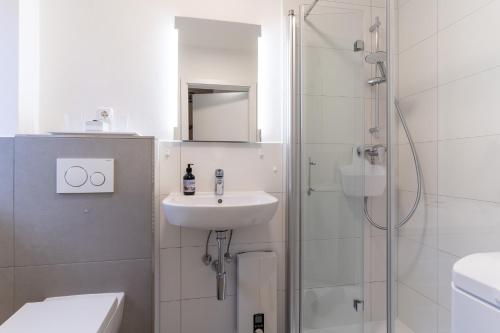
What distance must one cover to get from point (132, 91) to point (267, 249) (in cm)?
124

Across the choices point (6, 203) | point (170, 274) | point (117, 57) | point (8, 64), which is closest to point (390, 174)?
point (170, 274)

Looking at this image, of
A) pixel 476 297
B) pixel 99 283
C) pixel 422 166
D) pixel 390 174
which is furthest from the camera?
pixel 422 166

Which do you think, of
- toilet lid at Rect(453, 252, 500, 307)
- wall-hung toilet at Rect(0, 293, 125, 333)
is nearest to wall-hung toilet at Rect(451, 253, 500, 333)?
toilet lid at Rect(453, 252, 500, 307)

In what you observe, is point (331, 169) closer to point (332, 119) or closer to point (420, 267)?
point (332, 119)

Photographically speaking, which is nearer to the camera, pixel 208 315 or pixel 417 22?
pixel 417 22

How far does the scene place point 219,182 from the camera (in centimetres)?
153

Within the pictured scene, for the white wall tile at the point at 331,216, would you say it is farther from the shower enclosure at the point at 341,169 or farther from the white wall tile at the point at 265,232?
the white wall tile at the point at 265,232

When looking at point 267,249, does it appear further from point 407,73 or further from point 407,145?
point 407,73

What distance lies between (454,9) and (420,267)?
4.48ft

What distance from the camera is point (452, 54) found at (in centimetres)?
132

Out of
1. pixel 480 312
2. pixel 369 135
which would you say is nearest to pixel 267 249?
pixel 369 135

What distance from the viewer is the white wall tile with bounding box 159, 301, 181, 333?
1.50 m

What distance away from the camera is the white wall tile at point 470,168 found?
45.0 inches

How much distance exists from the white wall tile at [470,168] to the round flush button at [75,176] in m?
1.81
